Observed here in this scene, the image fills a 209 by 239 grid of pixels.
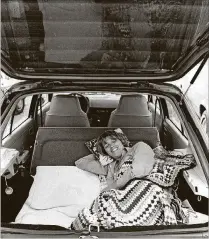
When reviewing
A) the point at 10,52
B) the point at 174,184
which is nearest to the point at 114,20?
the point at 10,52

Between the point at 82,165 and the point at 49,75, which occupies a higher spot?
the point at 49,75

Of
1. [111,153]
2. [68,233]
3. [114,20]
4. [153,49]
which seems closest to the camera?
[68,233]

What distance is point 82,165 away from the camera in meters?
2.81

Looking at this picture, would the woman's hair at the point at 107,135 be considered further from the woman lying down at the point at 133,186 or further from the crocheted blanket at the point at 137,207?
the crocheted blanket at the point at 137,207

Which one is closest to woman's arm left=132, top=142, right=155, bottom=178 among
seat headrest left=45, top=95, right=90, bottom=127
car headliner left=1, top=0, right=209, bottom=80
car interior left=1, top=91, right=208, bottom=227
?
car interior left=1, top=91, right=208, bottom=227

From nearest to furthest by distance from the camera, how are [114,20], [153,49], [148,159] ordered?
[114,20] < [153,49] < [148,159]

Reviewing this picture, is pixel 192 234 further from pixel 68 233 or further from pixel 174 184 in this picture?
pixel 174 184

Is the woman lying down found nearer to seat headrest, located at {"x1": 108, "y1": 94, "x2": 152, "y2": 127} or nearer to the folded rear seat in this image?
the folded rear seat

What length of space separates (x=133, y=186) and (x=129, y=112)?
1.03 m

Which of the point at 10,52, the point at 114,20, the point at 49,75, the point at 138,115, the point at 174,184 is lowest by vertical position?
the point at 174,184

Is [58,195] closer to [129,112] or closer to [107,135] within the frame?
[107,135]

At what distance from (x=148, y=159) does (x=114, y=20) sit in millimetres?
1057

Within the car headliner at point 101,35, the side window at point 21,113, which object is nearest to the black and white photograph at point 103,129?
the car headliner at point 101,35

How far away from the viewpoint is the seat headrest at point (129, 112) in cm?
310
